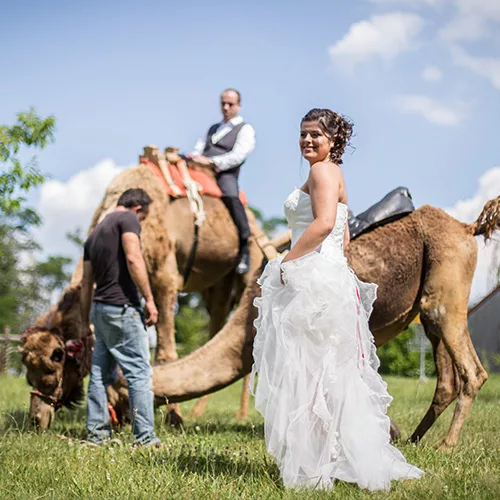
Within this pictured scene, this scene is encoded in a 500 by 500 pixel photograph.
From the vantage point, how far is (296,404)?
4250 mm

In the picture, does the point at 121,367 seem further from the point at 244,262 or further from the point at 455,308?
the point at 244,262

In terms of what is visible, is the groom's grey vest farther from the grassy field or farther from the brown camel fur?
the grassy field

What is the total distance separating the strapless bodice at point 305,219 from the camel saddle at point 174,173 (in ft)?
17.1

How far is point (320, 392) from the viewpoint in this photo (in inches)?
166

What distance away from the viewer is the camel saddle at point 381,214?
23.0 ft

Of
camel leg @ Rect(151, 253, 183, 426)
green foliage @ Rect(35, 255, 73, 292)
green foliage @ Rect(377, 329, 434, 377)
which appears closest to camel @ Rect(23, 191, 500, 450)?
camel leg @ Rect(151, 253, 183, 426)

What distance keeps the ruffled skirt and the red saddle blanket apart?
552 centimetres

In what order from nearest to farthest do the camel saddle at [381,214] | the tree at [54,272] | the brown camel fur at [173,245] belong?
the camel saddle at [381,214]
the brown camel fur at [173,245]
the tree at [54,272]

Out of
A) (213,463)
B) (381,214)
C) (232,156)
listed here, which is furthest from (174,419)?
(232,156)

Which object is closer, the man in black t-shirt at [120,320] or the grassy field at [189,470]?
the grassy field at [189,470]

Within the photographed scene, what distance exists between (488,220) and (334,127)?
9.61 feet

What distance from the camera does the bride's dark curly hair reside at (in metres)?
4.45

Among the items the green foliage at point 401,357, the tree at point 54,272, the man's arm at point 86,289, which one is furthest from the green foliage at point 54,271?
the man's arm at point 86,289

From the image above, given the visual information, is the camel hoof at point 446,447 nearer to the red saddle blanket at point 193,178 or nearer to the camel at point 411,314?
the camel at point 411,314
